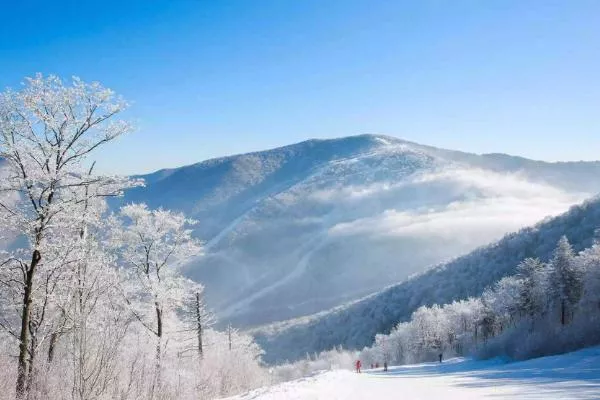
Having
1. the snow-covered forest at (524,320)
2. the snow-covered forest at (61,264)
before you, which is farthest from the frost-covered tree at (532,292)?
the snow-covered forest at (61,264)

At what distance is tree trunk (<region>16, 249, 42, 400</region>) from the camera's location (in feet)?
33.5

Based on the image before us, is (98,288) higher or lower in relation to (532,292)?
higher

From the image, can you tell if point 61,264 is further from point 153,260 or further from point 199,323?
point 199,323

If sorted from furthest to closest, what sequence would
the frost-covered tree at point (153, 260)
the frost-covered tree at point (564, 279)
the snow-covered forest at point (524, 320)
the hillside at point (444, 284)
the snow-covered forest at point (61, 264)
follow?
1. the hillside at point (444, 284)
2. the frost-covered tree at point (564, 279)
3. the snow-covered forest at point (524, 320)
4. the frost-covered tree at point (153, 260)
5. the snow-covered forest at point (61, 264)

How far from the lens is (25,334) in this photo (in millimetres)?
11023

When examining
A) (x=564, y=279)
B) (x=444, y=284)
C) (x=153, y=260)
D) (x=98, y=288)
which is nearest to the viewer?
(x=98, y=288)

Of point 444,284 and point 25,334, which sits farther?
point 444,284

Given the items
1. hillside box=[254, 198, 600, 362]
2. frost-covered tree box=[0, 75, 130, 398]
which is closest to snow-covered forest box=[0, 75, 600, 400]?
frost-covered tree box=[0, 75, 130, 398]

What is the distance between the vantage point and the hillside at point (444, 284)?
152 m

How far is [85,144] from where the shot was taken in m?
13.1

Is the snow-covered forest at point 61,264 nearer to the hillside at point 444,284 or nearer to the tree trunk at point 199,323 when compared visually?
the tree trunk at point 199,323

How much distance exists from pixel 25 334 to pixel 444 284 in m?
164

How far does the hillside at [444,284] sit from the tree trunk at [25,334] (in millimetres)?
146883

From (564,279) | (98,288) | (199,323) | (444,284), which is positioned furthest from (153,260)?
(444,284)
